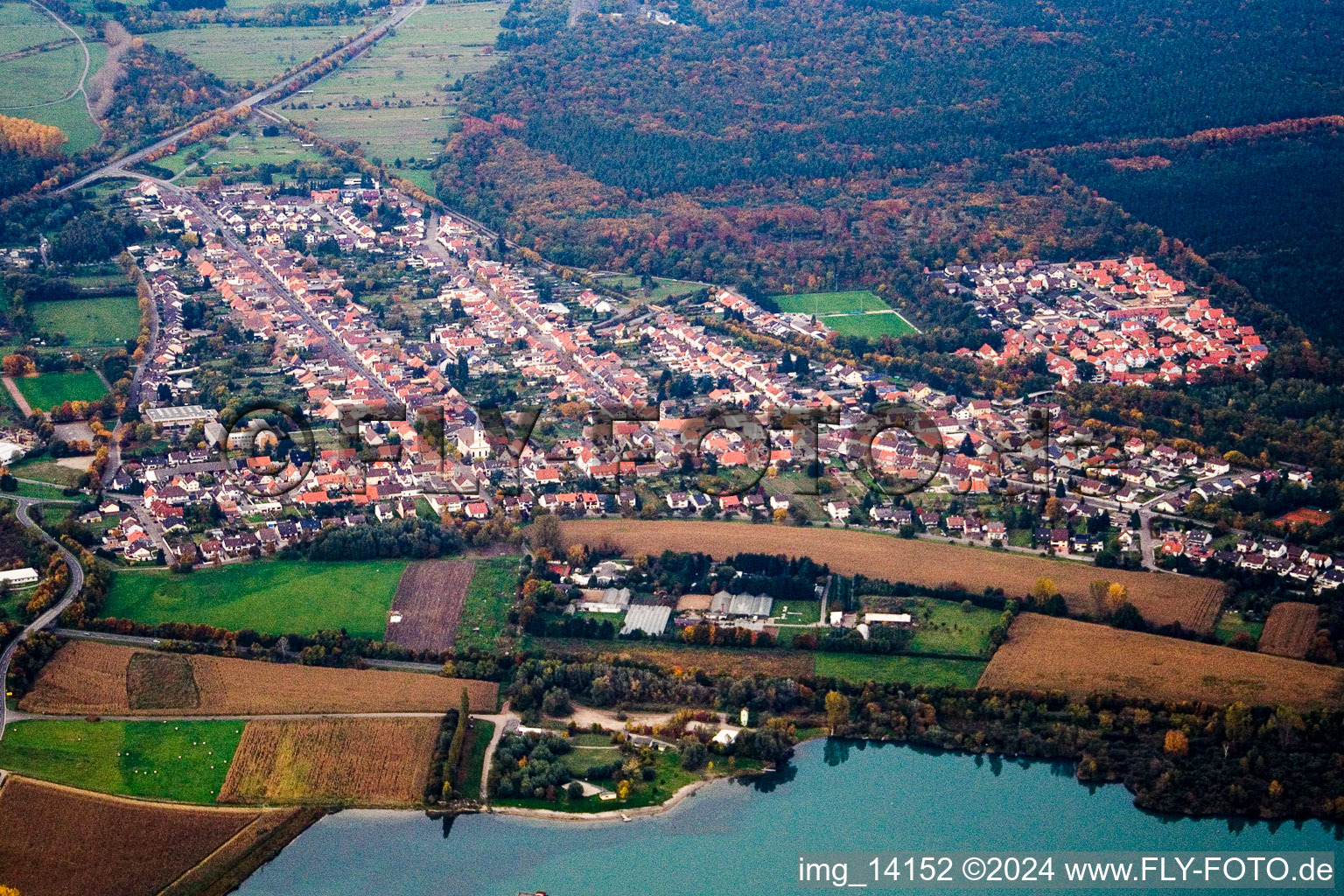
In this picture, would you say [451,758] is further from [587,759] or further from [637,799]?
[637,799]

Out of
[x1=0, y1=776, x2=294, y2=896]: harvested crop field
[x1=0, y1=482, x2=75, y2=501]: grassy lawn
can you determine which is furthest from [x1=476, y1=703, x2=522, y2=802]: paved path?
[x1=0, y1=482, x2=75, y2=501]: grassy lawn

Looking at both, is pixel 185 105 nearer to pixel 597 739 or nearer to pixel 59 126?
pixel 59 126

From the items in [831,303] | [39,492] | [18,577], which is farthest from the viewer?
[831,303]

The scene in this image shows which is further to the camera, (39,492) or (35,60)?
(35,60)

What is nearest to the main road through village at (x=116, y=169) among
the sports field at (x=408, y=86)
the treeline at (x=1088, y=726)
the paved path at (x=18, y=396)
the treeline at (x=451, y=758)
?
the sports field at (x=408, y=86)

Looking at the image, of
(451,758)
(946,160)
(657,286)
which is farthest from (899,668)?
(946,160)

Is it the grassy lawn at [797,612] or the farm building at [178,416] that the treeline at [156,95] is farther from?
the grassy lawn at [797,612]

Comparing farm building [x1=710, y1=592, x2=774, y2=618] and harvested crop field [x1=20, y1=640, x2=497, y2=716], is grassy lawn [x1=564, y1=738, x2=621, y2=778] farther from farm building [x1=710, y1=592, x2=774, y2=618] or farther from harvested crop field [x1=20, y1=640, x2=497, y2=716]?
farm building [x1=710, y1=592, x2=774, y2=618]
